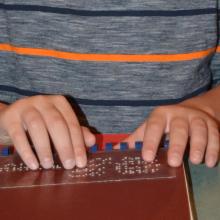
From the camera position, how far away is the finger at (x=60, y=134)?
48 cm

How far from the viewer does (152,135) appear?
0.51 metres

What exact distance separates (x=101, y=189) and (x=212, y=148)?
157mm

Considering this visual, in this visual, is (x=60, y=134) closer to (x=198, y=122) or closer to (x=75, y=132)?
(x=75, y=132)

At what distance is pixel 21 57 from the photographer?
717mm

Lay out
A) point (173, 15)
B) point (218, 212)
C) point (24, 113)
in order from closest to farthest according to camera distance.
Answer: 1. point (218, 212)
2. point (24, 113)
3. point (173, 15)

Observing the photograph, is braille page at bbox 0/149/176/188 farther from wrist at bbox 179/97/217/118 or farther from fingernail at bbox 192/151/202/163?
wrist at bbox 179/97/217/118

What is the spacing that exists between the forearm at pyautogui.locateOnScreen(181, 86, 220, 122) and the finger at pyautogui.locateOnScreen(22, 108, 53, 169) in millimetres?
209

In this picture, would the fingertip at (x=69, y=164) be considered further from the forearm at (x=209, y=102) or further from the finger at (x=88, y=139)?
the forearm at (x=209, y=102)

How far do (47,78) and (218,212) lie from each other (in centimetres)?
38

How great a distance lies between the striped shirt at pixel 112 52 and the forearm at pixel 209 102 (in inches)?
1.7

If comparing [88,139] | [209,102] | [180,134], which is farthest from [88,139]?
[209,102]

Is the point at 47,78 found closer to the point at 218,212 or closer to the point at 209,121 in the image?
the point at 209,121

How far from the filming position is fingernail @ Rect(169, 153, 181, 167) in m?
0.45

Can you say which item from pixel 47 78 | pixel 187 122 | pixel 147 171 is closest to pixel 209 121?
pixel 187 122
